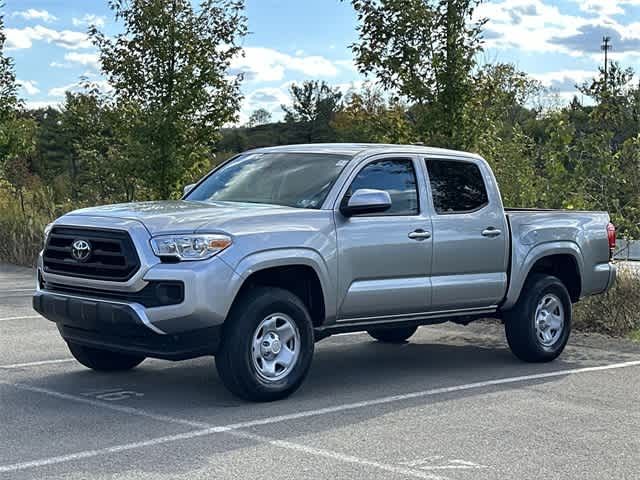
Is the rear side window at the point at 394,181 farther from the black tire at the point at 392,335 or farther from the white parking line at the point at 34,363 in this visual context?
the white parking line at the point at 34,363

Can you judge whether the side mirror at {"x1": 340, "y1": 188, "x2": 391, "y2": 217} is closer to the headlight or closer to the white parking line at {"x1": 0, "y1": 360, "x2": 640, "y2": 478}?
the headlight

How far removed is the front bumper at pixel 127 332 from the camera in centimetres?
767

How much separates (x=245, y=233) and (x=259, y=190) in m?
1.28

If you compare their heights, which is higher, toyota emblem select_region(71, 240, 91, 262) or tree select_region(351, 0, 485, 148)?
tree select_region(351, 0, 485, 148)

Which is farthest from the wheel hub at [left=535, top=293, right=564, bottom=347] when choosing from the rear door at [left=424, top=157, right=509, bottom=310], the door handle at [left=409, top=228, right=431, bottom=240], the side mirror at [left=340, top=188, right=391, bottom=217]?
the side mirror at [left=340, top=188, right=391, bottom=217]

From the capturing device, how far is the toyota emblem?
8.05m

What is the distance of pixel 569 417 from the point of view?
25.9 feet

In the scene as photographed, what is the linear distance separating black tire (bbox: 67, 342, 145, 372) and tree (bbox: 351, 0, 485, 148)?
6.73 metres

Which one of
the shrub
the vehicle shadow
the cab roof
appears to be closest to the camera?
the vehicle shadow

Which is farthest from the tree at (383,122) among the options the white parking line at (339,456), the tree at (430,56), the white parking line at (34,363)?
the white parking line at (339,456)

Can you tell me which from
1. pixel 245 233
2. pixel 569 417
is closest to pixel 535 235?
pixel 569 417

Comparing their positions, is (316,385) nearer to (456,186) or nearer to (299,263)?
(299,263)

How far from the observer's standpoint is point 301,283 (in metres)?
8.64

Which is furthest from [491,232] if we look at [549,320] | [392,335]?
[392,335]
